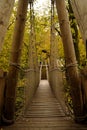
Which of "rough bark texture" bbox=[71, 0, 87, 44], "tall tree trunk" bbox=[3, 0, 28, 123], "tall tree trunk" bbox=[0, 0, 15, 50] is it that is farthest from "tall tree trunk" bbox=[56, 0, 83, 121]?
"rough bark texture" bbox=[71, 0, 87, 44]

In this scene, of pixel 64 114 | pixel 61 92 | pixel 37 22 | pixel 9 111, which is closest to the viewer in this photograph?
pixel 9 111

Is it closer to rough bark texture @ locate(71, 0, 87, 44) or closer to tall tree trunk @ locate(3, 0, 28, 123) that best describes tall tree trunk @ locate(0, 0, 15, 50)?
rough bark texture @ locate(71, 0, 87, 44)

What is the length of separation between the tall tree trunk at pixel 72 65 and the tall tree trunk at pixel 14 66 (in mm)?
603

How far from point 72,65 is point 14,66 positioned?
889 mm

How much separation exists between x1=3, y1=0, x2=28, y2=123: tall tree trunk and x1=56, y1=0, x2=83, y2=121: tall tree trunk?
603mm

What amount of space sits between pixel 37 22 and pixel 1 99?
9585 mm

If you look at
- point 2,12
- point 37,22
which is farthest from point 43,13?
point 2,12

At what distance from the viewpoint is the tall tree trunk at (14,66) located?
352 cm

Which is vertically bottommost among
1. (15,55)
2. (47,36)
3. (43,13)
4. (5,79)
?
(5,79)

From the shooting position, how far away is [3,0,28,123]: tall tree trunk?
3.52m

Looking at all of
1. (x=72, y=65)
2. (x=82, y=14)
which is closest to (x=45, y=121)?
(x=72, y=65)

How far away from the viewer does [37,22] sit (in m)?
12.5

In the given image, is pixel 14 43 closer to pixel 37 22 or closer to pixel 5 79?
pixel 5 79

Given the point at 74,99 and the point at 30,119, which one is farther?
the point at 30,119
